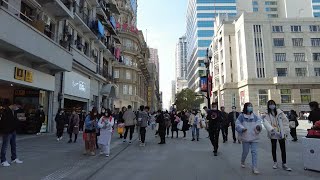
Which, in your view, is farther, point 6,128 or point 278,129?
point 6,128

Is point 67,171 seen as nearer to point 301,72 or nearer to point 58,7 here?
point 58,7

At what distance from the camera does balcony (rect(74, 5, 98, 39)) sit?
23531 mm

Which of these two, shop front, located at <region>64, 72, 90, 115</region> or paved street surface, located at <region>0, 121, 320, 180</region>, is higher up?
shop front, located at <region>64, 72, 90, 115</region>

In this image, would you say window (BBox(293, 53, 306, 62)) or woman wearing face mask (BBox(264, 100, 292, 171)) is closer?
woman wearing face mask (BBox(264, 100, 292, 171))

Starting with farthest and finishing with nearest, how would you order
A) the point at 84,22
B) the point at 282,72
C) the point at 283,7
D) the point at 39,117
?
the point at 283,7
the point at 282,72
the point at 84,22
the point at 39,117

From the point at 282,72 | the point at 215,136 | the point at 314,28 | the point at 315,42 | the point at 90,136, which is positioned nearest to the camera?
the point at 90,136

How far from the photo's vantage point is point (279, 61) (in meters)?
61.0

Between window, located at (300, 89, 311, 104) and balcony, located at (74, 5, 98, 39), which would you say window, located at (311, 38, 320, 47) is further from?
balcony, located at (74, 5, 98, 39)

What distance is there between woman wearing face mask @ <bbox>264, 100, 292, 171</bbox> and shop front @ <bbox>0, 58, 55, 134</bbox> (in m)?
12.8

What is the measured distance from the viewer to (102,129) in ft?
34.3

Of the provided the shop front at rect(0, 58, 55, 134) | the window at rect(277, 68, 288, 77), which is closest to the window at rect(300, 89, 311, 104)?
the window at rect(277, 68, 288, 77)

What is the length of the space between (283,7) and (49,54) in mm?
98250

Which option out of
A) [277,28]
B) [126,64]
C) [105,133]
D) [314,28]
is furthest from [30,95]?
[314,28]

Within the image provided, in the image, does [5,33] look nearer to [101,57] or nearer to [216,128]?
[216,128]
